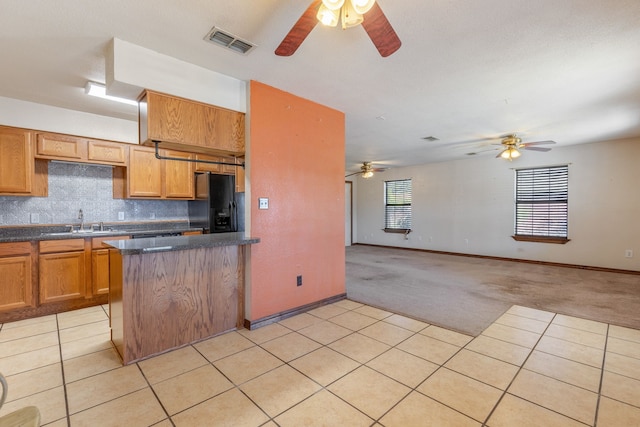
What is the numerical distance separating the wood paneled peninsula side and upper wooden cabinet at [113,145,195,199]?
1.91 m

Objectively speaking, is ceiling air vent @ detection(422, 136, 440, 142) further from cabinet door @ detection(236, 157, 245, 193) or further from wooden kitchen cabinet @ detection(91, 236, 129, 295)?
wooden kitchen cabinet @ detection(91, 236, 129, 295)

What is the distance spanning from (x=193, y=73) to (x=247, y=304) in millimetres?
2222

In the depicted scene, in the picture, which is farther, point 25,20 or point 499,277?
point 499,277

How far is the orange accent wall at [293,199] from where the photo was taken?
9.72 feet

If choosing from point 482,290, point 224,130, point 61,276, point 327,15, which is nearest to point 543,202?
point 482,290

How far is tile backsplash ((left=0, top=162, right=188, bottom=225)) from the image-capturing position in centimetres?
361

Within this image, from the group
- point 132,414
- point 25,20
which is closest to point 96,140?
point 25,20

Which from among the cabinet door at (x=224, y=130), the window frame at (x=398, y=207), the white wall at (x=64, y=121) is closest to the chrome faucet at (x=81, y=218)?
the white wall at (x=64, y=121)

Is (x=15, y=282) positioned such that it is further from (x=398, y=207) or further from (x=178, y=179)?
(x=398, y=207)

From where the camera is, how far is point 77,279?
3.49m

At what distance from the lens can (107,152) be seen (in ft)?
13.0

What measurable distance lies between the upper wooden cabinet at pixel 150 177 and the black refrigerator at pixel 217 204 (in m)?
0.25

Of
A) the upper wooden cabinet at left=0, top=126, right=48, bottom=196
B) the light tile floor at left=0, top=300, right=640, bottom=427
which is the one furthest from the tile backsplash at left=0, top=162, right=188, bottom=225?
the light tile floor at left=0, top=300, right=640, bottom=427

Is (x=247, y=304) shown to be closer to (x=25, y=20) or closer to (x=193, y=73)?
(x=193, y=73)
